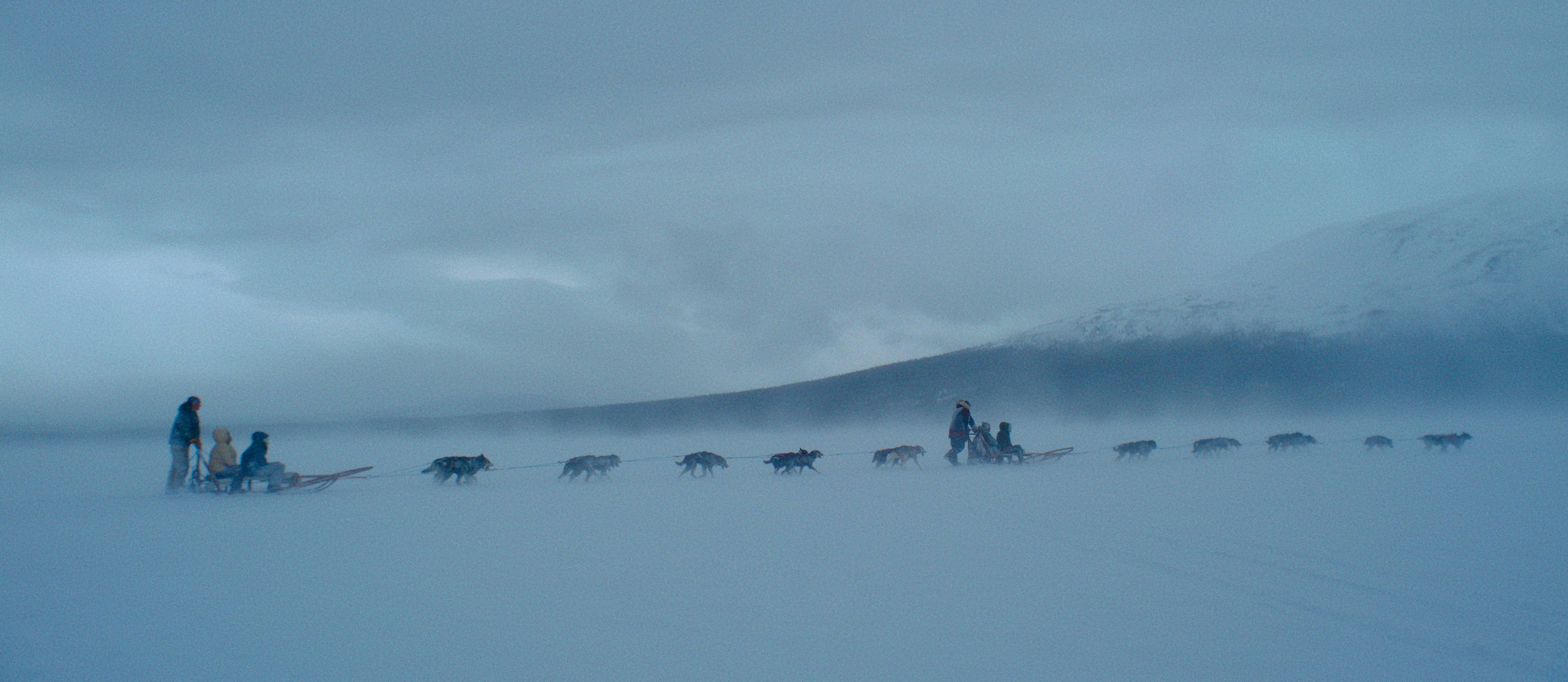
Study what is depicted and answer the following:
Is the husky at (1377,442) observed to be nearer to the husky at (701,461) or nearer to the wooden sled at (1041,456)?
the wooden sled at (1041,456)

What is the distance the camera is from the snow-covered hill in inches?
2670

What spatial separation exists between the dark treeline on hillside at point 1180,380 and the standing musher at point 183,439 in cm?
4996

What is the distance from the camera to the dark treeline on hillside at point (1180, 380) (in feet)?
184

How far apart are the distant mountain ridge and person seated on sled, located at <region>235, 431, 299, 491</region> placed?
50863 mm

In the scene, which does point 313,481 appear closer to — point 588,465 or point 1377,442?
point 588,465

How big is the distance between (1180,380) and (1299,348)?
1200 cm

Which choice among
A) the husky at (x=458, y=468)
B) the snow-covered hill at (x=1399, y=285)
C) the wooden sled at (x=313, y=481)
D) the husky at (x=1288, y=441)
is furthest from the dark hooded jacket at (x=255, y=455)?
the snow-covered hill at (x=1399, y=285)

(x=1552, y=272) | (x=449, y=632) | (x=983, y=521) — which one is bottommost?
(x=449, y=632)

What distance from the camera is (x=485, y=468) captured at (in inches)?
592

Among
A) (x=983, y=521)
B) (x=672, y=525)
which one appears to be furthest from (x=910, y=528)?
(x=672, y=525)

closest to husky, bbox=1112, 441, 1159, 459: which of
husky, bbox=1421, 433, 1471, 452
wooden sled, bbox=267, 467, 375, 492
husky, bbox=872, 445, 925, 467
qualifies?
husky, bbox=872, 445, 925, 467

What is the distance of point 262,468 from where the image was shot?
13.3 metres

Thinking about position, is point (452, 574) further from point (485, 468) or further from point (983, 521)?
point (485, 468)

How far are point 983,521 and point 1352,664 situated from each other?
4.88 m
